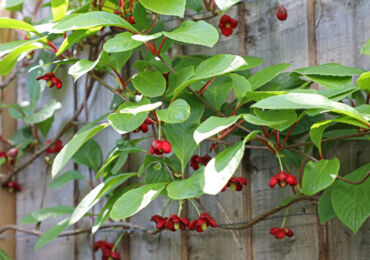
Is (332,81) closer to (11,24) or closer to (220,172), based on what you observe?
(220,172)

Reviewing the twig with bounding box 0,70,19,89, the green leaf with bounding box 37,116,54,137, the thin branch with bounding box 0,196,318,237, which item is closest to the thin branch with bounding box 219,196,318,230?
the thin branch with bounding box 0,196,318,237

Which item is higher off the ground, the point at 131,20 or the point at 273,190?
the point at 131,20

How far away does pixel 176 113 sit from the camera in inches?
38.4

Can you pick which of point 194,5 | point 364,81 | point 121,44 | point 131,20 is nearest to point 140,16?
point 131,20

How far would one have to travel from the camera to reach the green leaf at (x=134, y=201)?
0.97 m

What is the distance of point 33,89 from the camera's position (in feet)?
5.85

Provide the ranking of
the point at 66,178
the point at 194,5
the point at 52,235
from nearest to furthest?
1. the point at 194,5
2. the point at 52,235
3. the point at 66,178

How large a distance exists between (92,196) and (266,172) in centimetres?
47

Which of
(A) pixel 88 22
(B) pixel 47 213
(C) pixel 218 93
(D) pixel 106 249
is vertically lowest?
(D) pixel 106 249

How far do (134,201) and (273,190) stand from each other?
18.2 inches

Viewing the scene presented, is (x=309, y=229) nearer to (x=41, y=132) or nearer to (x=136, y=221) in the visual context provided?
(x=136, y=221)

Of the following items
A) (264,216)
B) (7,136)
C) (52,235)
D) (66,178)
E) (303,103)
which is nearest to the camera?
(303,103)

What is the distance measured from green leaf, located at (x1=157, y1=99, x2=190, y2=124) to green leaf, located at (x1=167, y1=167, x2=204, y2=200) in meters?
0.11

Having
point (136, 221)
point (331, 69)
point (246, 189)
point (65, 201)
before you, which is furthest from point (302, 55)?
point (65, 201)
